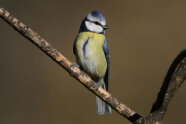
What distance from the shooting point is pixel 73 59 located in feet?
10.6

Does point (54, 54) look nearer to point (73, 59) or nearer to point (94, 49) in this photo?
point (94, 49)

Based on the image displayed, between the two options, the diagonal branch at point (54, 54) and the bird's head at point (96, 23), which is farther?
the bird's head at point (96, 23)

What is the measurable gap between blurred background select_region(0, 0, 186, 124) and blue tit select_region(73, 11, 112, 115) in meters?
0.70

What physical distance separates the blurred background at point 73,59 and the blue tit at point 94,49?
0.70 m

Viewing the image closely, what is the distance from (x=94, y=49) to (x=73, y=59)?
104 centimetres

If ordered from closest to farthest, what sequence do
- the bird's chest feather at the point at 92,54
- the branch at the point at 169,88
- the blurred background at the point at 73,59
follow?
the branch at the point at 169,88 < the bird's chest feather at the point at 92,54 < the blurred background at the point at 73,59

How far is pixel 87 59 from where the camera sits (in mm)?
2221

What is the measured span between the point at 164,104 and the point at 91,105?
2.20m

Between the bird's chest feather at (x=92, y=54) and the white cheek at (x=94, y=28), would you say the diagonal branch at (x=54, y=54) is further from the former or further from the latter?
the white cheek at (x=94, y=28)

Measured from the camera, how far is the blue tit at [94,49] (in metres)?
2.22

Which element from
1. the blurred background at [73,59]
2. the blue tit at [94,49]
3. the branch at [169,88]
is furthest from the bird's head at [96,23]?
the branch at [169,88]

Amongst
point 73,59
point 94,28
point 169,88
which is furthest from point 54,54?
point 73,59

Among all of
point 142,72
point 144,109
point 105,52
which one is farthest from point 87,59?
point 142,72

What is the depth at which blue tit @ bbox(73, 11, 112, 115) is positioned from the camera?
7.29 ft
